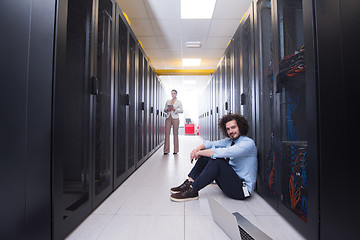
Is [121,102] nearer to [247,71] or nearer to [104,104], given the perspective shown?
[104,104]

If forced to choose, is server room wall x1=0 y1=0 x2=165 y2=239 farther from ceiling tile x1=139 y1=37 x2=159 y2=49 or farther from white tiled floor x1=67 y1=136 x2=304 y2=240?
ceiling tile x1=139 y1=37 x2=159 y2=49

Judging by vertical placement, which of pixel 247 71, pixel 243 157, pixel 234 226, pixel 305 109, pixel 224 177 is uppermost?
pixel 247 71

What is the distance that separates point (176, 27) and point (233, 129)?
3.24 meters

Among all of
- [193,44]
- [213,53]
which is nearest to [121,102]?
[193,44]

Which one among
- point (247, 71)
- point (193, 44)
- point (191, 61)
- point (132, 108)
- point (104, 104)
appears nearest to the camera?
point (104, 104)

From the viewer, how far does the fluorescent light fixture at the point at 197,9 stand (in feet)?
11.0

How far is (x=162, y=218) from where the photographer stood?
4.49 feet

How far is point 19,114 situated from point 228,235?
127cm

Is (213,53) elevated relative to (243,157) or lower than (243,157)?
elevated

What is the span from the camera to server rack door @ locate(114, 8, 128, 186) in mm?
2016

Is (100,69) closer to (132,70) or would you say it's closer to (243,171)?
(132,70)

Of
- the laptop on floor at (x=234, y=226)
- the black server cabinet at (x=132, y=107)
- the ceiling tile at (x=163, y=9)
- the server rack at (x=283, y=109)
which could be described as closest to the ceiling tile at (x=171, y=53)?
the ceiling tile at (x=163, y=9)

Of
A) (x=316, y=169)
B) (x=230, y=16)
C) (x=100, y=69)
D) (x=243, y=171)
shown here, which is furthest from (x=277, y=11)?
(x=230, y=16)

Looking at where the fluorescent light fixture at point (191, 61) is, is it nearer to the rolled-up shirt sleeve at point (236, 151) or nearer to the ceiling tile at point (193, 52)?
the ceiling tile at point (193, 52)
